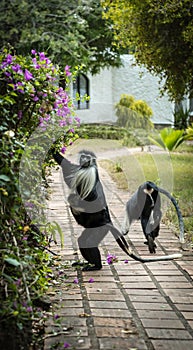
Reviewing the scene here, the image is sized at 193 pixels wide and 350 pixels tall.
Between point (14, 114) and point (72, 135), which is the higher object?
point (14, 114)

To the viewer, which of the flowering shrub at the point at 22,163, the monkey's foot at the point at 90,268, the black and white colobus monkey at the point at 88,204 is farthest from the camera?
the monkey's foot at the point at 90,268

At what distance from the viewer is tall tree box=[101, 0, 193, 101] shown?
24.7 ft

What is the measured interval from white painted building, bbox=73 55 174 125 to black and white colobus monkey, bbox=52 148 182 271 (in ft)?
47.1

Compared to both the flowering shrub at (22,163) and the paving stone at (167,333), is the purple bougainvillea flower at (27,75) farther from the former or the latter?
the paving stone at (167,333)

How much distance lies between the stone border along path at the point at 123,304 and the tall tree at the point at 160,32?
3951 mm

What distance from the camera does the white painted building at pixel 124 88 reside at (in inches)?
738

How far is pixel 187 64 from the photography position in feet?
28.9

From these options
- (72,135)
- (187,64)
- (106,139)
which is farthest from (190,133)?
(72,135)

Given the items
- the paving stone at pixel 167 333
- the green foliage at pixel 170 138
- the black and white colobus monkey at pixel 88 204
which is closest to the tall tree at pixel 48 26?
the green foliage at pixel 170 138

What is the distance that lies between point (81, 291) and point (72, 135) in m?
1.30

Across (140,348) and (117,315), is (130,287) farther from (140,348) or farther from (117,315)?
(140,348)

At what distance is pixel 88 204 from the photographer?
13.1 feet

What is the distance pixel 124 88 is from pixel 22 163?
1684cm

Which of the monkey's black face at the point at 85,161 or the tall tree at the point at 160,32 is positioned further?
the tall tree at the point at 160,32
